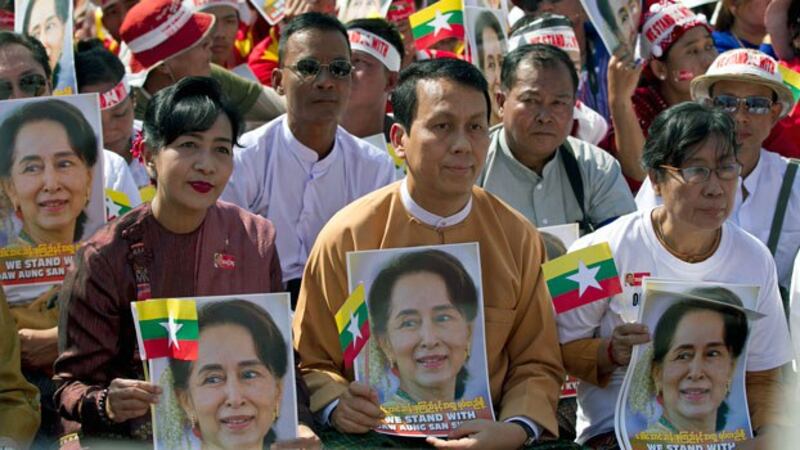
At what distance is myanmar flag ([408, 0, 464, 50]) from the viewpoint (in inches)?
277

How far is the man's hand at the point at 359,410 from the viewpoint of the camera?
178 inches

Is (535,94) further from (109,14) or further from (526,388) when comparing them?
(109,14)

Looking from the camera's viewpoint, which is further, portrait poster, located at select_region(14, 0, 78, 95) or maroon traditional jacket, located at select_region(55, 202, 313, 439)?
portrait poster, located at select_region(14, 0, 78, 95)

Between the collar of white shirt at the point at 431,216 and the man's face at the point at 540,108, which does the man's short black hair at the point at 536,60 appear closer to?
the man's face at the point at 540,108

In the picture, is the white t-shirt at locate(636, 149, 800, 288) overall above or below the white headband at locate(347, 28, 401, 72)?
below

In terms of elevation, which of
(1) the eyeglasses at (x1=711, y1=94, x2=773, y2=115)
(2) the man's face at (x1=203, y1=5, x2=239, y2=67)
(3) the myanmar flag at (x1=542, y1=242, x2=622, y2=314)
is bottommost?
Answer: (3) the myanmar flag at (x1=542, y1=242, x2=622, y2=314)

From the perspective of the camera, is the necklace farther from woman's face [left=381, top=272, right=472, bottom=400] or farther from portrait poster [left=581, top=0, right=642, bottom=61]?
portrait poster [left=581, top=0, right=642, bottom=61]

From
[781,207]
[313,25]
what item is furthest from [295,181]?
[781,207]

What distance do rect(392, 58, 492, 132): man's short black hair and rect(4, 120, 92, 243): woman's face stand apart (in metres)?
1.12

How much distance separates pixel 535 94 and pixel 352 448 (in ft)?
6.37

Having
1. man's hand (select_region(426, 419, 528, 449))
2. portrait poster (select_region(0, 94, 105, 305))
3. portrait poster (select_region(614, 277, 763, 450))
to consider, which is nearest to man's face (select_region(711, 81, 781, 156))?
portrait poster (select_region(614, 277, 763, 450))

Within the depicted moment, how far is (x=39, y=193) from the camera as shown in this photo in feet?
16.5

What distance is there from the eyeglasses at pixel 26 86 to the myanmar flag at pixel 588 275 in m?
2.15

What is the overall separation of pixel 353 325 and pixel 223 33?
3594 mm
